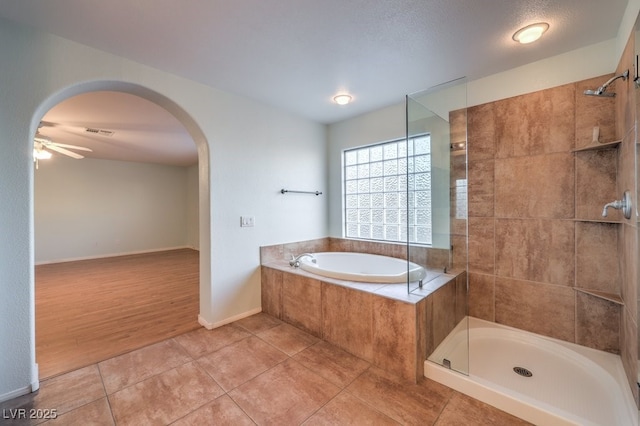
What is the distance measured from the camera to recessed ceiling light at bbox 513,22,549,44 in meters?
1.73

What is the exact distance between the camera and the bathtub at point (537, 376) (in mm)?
1465

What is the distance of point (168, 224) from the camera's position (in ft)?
23.8

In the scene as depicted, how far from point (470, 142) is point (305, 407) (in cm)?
260

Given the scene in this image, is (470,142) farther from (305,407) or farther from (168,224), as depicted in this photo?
(168,224)

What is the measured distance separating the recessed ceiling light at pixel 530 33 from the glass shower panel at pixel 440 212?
0.47 meters

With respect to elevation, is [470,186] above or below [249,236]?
above

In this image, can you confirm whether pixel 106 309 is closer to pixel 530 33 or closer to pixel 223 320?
pixel 223 320

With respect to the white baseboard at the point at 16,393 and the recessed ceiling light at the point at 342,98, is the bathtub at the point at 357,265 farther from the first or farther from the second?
the white baseboard at the point at 16,393

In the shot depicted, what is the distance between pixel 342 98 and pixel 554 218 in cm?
222

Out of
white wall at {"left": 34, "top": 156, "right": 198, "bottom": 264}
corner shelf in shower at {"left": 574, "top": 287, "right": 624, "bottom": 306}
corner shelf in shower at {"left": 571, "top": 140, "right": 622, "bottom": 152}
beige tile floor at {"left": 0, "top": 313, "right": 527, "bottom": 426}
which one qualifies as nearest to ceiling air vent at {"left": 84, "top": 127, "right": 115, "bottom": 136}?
white wall at {"left": 34, "top": 156, "right": 198, "bottom": 264}

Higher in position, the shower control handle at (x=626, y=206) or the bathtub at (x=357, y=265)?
the shower control handle at (x=626, y=206)

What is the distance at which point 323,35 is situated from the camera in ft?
5.91

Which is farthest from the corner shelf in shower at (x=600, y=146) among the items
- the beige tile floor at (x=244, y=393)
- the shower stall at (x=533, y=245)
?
the beige tile floor at (x=244, y=393)

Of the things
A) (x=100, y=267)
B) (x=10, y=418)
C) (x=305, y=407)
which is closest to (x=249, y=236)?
(x=305, y=407)
